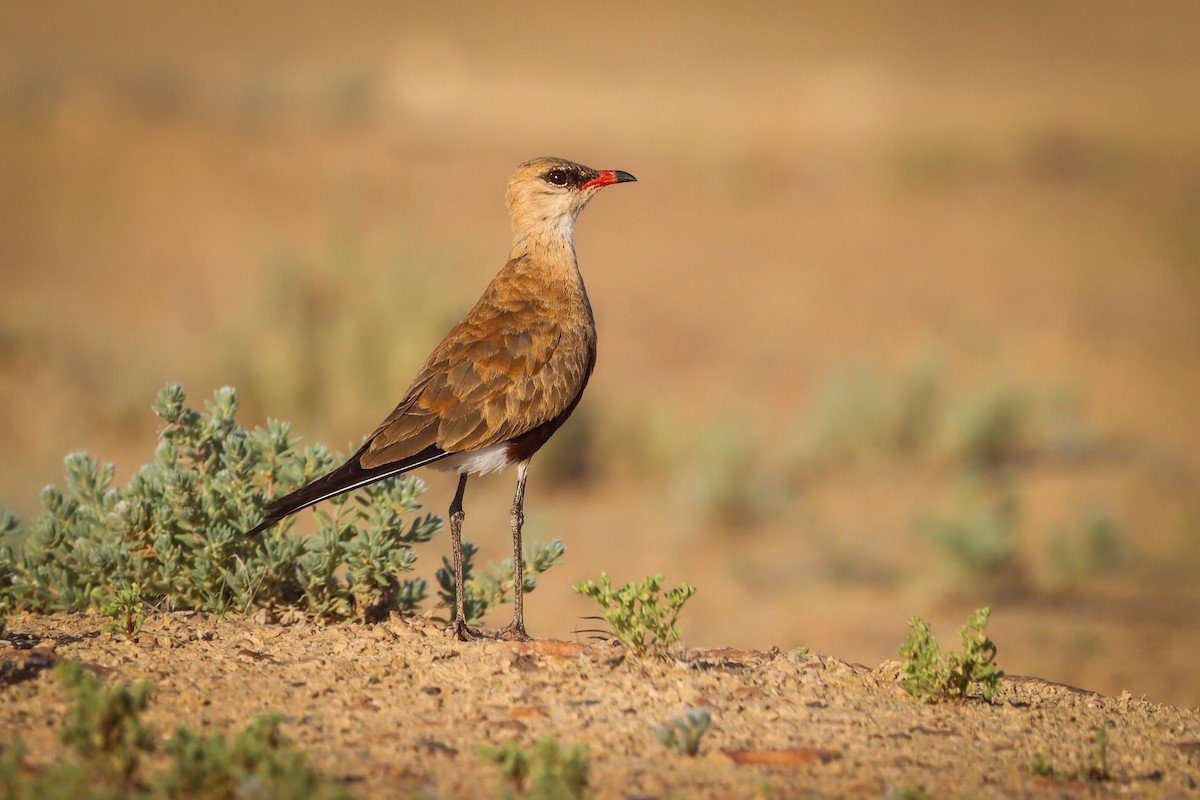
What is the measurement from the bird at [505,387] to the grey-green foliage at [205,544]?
231mm

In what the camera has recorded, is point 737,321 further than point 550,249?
Yes

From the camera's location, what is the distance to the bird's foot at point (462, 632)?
455 cm

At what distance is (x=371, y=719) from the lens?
144 inches

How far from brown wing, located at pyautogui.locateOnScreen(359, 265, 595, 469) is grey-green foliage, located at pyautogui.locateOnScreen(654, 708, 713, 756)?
1.65m

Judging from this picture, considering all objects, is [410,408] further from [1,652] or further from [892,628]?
[892,628]

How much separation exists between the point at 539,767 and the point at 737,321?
1288 centimetres

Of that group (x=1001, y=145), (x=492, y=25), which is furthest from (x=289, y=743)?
(x=492, y=25)

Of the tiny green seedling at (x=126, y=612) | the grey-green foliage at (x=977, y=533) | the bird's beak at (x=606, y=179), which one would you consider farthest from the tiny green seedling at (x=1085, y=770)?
the grey-green foliage at (x=977, y=533)

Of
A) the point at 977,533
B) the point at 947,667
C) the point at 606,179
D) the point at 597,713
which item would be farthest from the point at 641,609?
the point at 977,533

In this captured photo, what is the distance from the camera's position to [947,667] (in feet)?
13.6

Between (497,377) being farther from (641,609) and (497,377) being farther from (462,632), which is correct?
(641,609)

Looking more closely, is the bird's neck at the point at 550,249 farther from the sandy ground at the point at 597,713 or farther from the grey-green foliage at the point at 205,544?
the sandy ground at the point at 597,713

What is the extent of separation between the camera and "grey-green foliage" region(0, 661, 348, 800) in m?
2.85

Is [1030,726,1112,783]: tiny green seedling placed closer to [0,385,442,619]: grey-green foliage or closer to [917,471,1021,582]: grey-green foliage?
[0,385,442,619]: grey-green foliage
